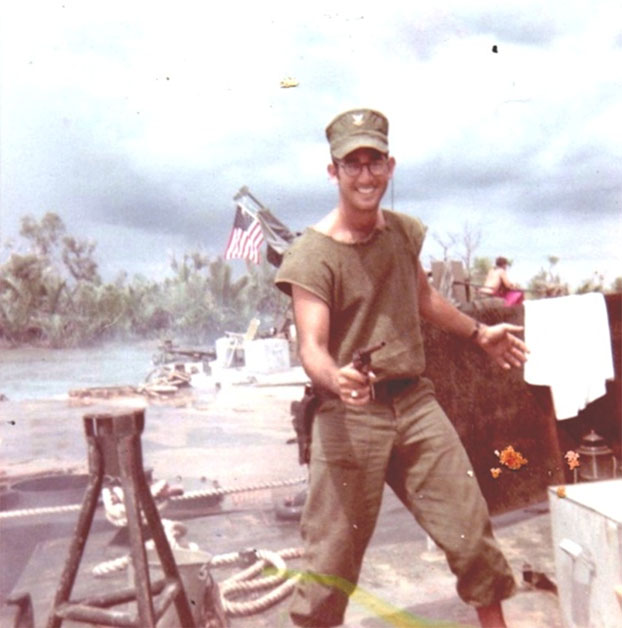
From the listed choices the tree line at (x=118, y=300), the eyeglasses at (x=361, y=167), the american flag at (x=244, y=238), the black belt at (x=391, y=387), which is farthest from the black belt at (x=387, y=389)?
the tree line at (x=118, y=300)

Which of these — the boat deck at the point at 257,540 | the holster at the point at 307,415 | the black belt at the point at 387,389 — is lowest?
the boat deck at the point at 257,540

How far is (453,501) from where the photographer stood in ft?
9.45

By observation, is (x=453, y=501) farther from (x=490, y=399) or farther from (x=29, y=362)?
(x=29, y=362)

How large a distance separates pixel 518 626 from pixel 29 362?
1365 inches

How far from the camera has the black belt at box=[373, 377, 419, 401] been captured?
9.63ft

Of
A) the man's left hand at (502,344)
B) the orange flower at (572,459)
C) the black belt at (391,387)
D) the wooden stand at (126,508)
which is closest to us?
the wooden stand at (126,508)

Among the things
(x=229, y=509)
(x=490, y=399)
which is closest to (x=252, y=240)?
(x=229, y=509)

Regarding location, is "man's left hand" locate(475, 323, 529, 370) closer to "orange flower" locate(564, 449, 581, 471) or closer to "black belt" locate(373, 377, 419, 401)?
"black belt" locate(373, 377, 419, 401)

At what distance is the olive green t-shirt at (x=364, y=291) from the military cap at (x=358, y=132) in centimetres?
33

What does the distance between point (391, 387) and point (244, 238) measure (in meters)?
8.22

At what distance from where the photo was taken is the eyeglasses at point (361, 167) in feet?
9.40

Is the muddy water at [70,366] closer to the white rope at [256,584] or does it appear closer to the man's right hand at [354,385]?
the white rope at [256,584]

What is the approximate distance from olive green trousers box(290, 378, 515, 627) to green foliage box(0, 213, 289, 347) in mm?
19287

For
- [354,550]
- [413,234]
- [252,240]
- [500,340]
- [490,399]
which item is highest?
[252,240]
